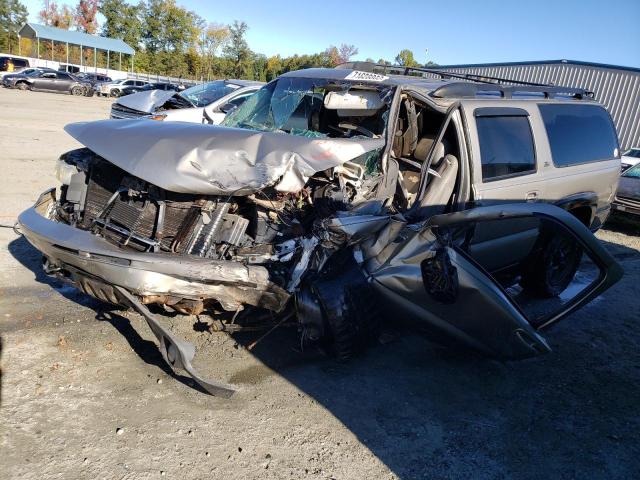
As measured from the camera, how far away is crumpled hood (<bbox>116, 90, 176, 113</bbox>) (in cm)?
1062

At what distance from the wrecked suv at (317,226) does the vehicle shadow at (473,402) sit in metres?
0.34

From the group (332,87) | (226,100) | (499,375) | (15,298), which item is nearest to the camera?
(499,375)

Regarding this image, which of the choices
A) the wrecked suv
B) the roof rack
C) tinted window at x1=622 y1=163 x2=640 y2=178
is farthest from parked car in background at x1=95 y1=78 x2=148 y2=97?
the wrecked suv

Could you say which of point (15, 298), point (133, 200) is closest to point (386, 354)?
point (133, 200)

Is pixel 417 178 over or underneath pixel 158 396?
over

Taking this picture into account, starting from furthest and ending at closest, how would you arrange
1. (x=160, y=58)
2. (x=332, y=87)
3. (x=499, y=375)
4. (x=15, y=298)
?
(x=160, y=58)
(x=332, y=87)
(x=15, y=298)
(x=499, y=375)

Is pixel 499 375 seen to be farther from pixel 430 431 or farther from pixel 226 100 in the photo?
pixel 226 100

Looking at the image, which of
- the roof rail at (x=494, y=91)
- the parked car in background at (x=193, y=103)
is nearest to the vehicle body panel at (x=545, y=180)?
the roof rail at (x=494, y=91)

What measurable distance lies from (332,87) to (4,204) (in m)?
4.56

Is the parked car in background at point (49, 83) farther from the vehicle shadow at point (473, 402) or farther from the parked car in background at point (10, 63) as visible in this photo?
the vehicle shadow at point (473, 402)

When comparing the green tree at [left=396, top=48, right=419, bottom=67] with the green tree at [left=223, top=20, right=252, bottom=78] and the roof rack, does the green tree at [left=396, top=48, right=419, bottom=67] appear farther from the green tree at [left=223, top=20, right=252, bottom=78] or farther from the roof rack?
the roof rack

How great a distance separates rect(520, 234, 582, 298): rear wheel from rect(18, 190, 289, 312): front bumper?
118 inches

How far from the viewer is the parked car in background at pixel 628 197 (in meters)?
9.29

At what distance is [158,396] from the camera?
311 centimetres
